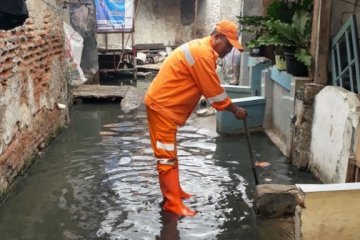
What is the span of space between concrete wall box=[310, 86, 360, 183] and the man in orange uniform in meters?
1.32

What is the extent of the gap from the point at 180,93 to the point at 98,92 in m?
7.75

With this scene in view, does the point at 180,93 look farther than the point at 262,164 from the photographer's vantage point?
No

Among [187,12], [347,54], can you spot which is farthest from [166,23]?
[347,54]

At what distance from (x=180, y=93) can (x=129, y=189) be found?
158 centimetres

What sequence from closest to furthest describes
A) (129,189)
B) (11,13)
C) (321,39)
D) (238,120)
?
(11,13) < (129,189) < (321,39) < (238,120)

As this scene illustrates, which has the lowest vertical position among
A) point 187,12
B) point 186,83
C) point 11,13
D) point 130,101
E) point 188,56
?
point 130,101

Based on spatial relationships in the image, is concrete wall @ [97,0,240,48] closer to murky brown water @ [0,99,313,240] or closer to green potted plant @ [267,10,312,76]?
murky brown water @ [0,99,313,240]

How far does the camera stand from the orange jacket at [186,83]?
15.4 feet

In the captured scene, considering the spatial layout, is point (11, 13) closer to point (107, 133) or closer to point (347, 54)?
point (347, 54)

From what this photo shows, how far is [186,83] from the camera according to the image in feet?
15.9

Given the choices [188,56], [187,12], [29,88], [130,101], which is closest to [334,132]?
[188,56]

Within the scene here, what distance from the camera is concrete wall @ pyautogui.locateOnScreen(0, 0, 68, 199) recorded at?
17.7ft

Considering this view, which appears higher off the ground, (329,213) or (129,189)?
(329,213)

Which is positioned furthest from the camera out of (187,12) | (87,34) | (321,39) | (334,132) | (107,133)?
(187,12)
